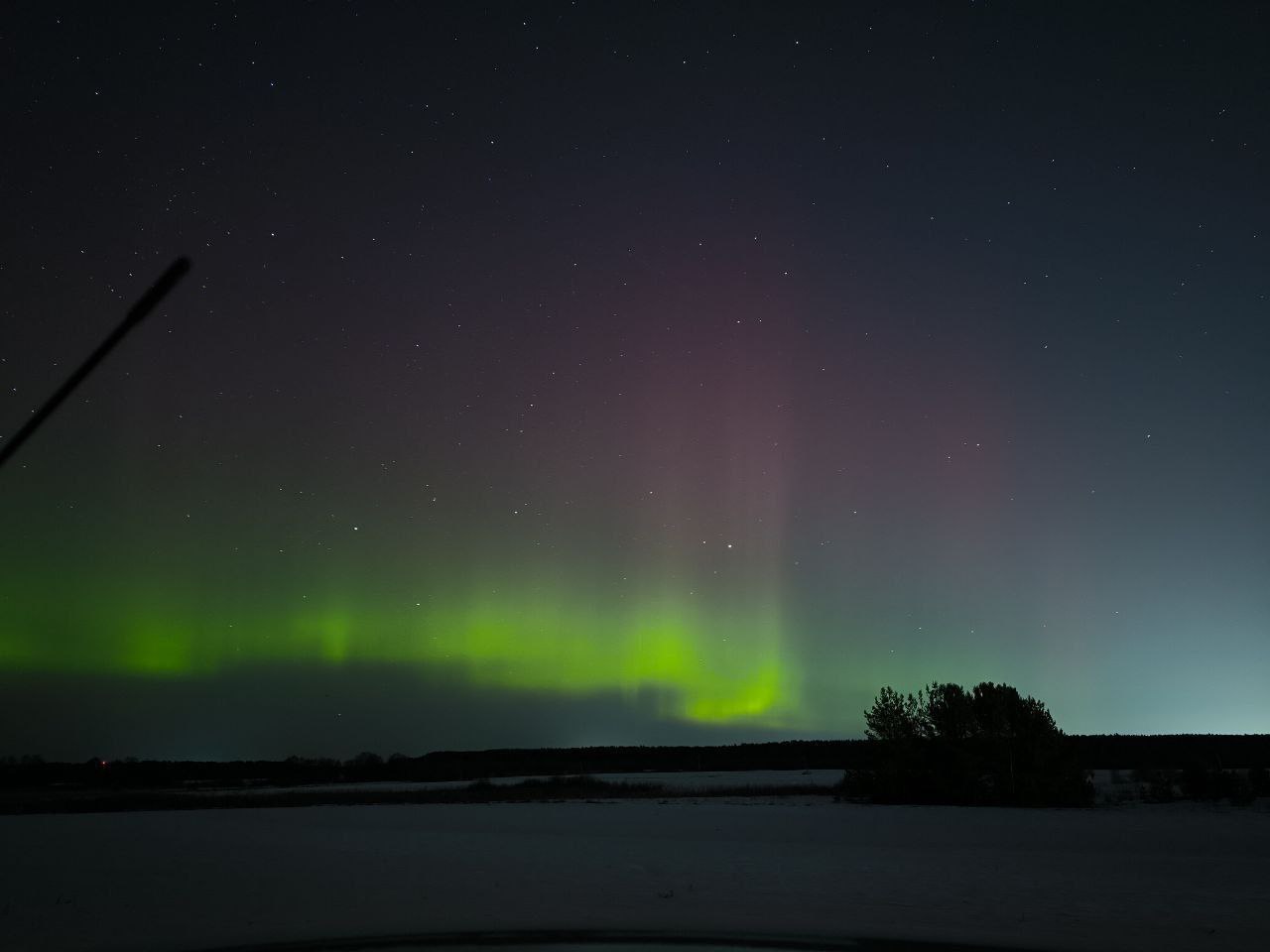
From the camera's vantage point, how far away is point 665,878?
21.6 metres

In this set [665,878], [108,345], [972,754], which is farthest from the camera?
[972,754]

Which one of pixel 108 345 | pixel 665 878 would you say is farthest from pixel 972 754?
pixel 108 345

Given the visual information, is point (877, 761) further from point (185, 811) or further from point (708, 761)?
Answer: point (708, 761)

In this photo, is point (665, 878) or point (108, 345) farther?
point (665, 878)

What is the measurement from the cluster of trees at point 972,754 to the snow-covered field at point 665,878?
4.66 m

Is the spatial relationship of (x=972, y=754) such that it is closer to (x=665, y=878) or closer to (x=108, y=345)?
(x=665, y=878)

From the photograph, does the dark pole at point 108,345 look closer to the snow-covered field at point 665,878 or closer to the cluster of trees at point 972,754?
the snow-covered field at point 665,878

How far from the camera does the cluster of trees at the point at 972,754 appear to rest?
42719mm

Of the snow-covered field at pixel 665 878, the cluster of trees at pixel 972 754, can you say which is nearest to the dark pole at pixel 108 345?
the snow-covered field at pixel 665 878

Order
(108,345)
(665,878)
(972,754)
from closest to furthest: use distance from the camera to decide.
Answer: (108,345) → (665,878) → (972,754)

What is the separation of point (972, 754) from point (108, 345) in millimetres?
44752

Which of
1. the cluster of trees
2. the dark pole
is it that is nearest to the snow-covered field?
the cluster of trees

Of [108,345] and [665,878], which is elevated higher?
[108,345]

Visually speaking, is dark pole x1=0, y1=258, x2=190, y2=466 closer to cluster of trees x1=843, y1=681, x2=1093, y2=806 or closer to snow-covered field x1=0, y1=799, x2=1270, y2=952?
snow-covered field x1=0, y1=799, x2=1270, y2=952
